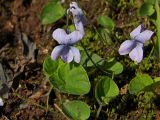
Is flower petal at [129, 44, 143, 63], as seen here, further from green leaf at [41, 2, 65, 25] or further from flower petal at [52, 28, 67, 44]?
green leaf at [41, 2, 65, 25]

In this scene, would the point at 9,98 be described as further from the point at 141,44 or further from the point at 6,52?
the point at 141,44

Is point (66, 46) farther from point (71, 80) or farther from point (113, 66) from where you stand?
point (113, 66)

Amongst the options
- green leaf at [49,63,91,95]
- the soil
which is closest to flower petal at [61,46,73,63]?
green leaf at [49,63,91,95]

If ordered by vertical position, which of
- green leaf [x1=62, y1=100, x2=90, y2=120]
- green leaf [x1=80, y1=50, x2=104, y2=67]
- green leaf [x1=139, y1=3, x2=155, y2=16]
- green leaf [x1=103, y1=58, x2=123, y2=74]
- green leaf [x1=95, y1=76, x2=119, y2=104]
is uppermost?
green leaf [x1=139, y1=3, x2=155, y2=16]

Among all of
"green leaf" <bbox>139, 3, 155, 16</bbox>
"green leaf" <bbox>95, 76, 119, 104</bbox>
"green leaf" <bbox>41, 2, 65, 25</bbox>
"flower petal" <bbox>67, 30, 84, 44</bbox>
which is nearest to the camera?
"flower petal" <bbox>67, 30, 84, 44</bbox>

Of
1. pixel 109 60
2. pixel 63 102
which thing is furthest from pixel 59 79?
pixel 109 60

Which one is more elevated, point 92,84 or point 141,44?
point 141,44

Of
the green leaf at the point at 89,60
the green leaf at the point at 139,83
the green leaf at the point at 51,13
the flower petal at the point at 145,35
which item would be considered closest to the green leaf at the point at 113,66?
the green leaf at the point at 89,60
